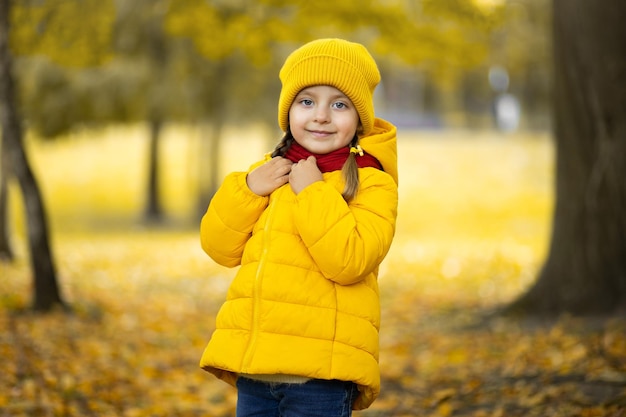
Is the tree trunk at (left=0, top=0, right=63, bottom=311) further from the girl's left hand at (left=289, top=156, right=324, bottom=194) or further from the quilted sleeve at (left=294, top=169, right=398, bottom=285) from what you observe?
the quilted sleeve at (left=294, top=169, right=398, bottom=285)

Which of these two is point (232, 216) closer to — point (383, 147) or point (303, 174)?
point (303, 174)

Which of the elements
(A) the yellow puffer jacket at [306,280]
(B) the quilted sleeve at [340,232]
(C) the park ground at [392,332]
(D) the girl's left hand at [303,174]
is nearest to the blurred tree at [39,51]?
(C) the park ground at [392,332]

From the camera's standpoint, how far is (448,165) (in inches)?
1064

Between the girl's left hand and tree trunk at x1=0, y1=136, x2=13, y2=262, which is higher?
the girl's left hand

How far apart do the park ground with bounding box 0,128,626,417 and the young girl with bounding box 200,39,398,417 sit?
233 cm

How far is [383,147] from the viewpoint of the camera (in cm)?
297

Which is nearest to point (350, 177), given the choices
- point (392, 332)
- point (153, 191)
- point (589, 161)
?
point (589, 161)

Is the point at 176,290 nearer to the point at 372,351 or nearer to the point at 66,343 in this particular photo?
the point at 66,343

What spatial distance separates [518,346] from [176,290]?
6.16 m

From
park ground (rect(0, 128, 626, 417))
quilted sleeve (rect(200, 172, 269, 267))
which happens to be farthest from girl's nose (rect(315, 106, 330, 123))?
park ground (rect(0, 128, 626, 417))

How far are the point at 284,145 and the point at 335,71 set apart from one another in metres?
0.37

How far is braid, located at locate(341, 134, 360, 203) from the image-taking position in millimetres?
2814

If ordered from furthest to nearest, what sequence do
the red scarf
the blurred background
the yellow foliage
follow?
the blurred background < the yellow foliage < the red scarf

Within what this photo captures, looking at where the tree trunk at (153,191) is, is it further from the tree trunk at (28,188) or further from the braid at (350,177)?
the braid at (350,177)
